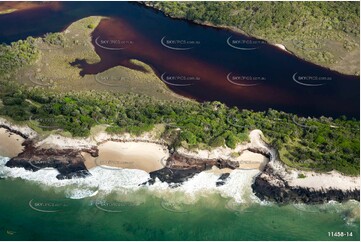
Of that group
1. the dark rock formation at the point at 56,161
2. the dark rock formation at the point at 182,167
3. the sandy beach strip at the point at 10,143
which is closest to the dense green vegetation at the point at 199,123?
the dark rock formation at the point at 182,167

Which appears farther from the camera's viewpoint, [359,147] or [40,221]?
[359,147]

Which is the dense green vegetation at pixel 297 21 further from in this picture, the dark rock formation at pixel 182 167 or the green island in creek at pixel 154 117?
the dark rock formation at pixel 182 167

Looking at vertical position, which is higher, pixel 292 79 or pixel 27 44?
pixel 27 44

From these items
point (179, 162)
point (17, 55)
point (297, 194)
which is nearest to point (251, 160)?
point (297, 194)

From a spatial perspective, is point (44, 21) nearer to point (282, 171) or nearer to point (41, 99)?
point (41, 99)

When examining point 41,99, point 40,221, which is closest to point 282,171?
point 40,221

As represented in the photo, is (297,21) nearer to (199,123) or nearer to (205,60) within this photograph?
(205,60)

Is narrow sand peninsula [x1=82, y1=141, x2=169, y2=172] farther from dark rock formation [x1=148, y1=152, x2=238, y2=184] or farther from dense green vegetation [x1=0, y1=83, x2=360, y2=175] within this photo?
dense green vegetation [x1=0, y1=83, x2=360, y2=175]
